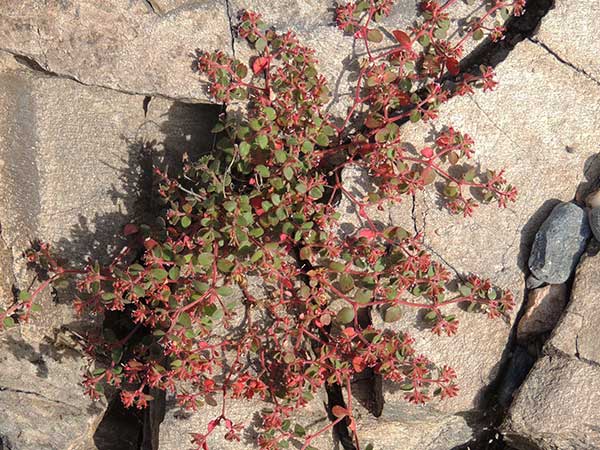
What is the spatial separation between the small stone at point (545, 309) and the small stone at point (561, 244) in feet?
0.17

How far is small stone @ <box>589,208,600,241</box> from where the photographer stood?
367 cm

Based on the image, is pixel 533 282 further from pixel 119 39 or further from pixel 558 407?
pixel 119 39

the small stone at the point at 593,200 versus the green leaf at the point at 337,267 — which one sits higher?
the green leaf at the point at 337,267

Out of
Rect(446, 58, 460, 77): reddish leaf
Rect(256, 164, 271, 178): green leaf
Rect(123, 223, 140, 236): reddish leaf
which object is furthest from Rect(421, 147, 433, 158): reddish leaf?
Rect(123, 223, 140, 236): reddish leaf

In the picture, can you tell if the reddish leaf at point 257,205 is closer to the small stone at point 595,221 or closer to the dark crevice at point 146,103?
the dark crevice at point 146,103

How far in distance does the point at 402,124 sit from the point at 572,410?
1.54m

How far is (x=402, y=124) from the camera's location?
3881 mm

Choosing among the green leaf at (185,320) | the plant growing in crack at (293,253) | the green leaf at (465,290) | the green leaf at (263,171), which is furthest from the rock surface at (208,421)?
the green leaf at (263,171)

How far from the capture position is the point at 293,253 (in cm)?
390

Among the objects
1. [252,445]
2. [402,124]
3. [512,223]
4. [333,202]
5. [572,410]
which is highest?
[402,124]

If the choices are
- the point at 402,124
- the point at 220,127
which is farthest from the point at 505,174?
the point at 220,127

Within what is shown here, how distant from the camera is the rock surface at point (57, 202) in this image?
393 centimetres

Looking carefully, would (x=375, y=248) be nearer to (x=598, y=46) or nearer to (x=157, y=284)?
(x=157, y=284)

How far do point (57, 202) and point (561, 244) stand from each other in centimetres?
245
